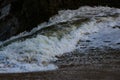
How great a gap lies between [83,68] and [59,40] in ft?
10.3

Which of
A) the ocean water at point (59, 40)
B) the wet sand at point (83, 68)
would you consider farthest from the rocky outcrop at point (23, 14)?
the wet sand at point (83, 68)

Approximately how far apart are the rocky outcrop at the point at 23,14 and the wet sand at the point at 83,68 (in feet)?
18.1

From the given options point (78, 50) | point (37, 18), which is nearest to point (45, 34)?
point (78, 50)

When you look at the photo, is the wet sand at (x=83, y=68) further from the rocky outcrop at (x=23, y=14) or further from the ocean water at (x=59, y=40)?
the rocky outcrop at (x=23, y=14)

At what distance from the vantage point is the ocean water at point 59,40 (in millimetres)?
9984

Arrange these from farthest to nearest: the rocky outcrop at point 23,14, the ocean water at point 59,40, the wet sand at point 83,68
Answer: the rocky outcrop at point 23,14 < the ocean water at point 59,40 < the wet sand at point 83,68

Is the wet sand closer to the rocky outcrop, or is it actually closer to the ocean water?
the ocean water

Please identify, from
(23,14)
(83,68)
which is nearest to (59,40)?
(83,68)

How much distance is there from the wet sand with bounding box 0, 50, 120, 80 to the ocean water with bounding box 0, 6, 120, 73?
43 cm

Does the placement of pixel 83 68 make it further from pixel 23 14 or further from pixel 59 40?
pixel 23 14

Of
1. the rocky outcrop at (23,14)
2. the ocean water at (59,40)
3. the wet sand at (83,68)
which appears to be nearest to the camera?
the wet sand at (83,68)

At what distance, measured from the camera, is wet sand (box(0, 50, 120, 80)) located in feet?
27.6

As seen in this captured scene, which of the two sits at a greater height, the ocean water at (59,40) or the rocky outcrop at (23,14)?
the rocky outcrop at (23,14)

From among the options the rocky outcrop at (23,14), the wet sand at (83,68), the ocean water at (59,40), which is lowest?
the wet sand at (83,68)
